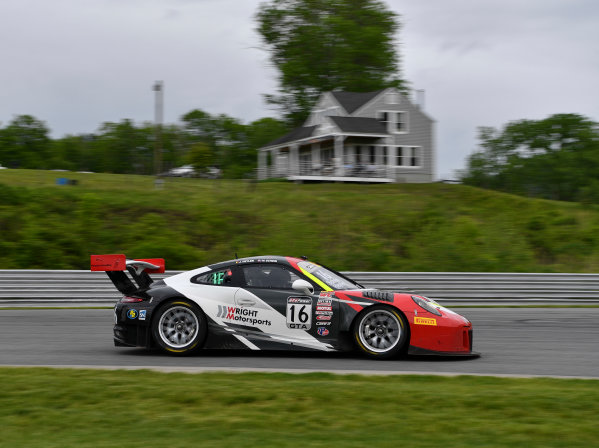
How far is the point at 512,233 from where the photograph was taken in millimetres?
24578

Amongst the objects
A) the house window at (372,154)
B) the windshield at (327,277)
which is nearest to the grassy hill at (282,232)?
the windshield at (327,277)

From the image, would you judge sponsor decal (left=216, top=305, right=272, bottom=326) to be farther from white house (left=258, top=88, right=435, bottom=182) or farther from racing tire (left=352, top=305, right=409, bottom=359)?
white house (left=258, top=88, right=435, bottom=182)

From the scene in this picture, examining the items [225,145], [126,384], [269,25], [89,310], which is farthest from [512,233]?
[225,145]

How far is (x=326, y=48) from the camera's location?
59.4m

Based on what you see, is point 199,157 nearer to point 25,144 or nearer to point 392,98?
point 392,98

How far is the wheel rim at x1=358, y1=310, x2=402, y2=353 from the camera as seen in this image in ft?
28.7

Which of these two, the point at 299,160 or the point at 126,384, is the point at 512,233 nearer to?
the point at 126,384

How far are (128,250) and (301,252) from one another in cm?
504

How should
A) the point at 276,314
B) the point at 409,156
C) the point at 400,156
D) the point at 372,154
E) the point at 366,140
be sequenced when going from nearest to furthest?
the point at 276,314 < the point at 366,140 < the point at 372,154 < the point at 400,156 < the point at 409,156

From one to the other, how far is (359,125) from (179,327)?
38689 millimetres

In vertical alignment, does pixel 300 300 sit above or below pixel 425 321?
above

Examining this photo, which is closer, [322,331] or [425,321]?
[425,321]

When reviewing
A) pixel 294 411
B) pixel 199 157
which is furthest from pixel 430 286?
pixel 199 157

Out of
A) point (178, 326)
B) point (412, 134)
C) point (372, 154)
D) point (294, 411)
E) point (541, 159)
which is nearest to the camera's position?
point (294, 411)
